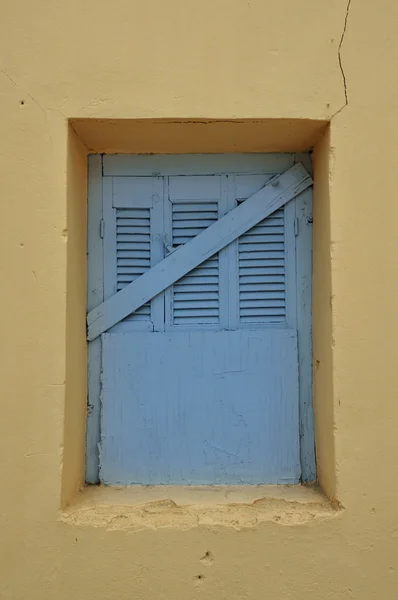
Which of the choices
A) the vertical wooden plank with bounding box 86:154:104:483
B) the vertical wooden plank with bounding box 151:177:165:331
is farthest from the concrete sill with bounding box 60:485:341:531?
the vertical wooden plank with bounding box 151:177:165:331

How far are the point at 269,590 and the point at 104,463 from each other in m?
0.79

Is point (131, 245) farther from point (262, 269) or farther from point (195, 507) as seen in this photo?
point (195, 507)

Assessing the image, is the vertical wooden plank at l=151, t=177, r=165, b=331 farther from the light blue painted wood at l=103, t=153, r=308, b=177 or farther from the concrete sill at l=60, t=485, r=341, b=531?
the concrete sill at l=60, t=485, r=341, b=531

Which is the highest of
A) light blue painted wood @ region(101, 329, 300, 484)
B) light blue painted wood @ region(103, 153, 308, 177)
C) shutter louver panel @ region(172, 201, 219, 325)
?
light blue painted wood @ region(103, 153, 308, 177)

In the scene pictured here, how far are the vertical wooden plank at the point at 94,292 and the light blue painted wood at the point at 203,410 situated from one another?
0.13 ft

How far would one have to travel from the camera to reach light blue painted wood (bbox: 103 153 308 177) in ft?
7.69

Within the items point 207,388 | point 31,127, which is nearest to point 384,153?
point 207,388

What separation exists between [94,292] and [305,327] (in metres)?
0.89

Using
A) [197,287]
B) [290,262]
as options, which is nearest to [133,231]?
[197,287]

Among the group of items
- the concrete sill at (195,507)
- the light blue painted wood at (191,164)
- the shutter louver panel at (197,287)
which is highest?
the light blue painted wood at (191,164)

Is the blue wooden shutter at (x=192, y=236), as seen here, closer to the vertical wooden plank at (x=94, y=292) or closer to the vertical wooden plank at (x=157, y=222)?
the vertical wooden plank at (x=157, y=222)

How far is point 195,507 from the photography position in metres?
2.08

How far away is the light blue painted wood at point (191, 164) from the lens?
2.34 meters

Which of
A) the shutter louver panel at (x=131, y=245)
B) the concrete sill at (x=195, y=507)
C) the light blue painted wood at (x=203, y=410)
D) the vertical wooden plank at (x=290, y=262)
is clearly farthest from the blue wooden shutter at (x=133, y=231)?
Answer: the concrete sill at (x=195, y=507)
